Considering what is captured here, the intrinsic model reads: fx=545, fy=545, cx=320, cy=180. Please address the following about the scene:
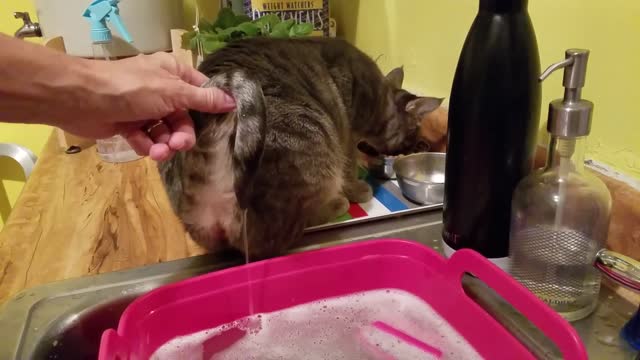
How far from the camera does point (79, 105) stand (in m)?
0.64

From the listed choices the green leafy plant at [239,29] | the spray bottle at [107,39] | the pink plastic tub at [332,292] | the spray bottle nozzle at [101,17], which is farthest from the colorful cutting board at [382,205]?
the spray bottle nozzle at [101,17]

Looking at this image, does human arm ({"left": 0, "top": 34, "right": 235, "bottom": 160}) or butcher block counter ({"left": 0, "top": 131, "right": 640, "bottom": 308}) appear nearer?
human arm ({"left": 0, "top": 34, "right": 235, "bottom": 160})

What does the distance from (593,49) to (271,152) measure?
1.62ft

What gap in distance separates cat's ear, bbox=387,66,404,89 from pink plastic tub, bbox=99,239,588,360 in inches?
23.5

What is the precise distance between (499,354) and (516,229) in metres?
0.17

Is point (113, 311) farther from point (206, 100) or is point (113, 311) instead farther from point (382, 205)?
point (382, 205)

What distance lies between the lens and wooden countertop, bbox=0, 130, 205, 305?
881 mm

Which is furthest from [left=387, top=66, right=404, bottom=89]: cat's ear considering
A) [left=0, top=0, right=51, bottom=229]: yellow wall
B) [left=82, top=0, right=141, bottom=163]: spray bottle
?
[left=0, top=0, right=51, bottom=229]: yellow wall

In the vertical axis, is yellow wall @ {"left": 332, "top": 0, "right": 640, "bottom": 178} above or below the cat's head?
above

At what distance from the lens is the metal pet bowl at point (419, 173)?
1.03 meters

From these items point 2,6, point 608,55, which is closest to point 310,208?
point 608,55

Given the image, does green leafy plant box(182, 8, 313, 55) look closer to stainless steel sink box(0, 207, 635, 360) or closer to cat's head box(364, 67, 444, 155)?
cat's head box(364, 67, 444, 155)

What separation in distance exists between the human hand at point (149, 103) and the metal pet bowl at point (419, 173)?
17.1 inches

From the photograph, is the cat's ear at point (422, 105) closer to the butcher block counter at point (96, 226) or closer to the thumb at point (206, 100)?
the butcher block counter at point (96, 226)
